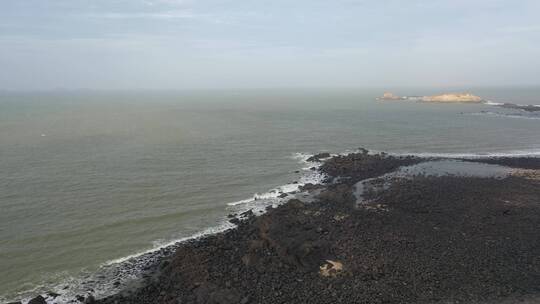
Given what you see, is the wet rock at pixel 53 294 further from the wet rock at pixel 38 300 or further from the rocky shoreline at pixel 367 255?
the rocky shoreline at pixel 367 255

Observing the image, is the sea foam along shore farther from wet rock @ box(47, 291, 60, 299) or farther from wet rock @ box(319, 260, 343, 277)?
wet rock @ box(319, 260, 343, 277)

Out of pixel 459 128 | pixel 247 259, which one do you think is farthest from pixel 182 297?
pixel 459 128

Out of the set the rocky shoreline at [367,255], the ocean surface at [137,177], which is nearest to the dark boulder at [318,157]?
the ocean surface at [137,177]

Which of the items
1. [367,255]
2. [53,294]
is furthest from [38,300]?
[367,255]

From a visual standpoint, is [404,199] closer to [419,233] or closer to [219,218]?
[419,233]

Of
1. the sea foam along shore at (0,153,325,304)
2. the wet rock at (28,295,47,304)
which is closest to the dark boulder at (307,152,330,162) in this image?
the sea foam along shore at (0,153,325,304)
